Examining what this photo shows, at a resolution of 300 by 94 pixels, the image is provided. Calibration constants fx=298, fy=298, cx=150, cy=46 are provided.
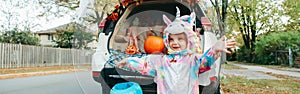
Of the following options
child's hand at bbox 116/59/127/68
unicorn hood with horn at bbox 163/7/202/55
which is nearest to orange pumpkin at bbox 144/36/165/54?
child's hand at bbox 116/59/127/68

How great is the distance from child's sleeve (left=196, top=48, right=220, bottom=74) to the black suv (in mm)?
198

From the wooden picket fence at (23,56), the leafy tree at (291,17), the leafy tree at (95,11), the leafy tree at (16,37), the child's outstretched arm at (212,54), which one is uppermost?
the leafy tree at (291,17)

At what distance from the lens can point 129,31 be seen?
3.21 m

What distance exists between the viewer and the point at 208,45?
82.8 inches

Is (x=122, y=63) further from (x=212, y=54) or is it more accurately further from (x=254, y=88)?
(x=254, y=88)

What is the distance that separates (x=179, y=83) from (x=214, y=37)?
44cm

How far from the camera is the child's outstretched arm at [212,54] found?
1.76 meters

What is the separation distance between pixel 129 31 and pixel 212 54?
1.46 m

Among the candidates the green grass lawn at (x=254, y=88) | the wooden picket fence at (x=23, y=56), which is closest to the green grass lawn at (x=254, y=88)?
the green grass lawn at (x=254, y=88)

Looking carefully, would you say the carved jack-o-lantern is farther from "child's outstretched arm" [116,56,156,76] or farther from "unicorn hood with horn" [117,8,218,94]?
"unicorn hood with horn" [117,8,218,94]

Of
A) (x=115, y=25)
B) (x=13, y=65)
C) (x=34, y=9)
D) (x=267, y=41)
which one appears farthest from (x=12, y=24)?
(x=115, y=25)

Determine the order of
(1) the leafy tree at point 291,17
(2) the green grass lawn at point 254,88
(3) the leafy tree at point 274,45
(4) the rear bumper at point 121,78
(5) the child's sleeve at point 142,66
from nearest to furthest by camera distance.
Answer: (5) the child's sleeve at point 142,66
(4) the rear bumper at point 121,78
(2) the green grass lawn at point 254,88
(3) the leafy tree at point 274,45
(1) the leafy tree at point 291,17

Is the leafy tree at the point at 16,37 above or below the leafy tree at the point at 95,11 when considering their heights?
above

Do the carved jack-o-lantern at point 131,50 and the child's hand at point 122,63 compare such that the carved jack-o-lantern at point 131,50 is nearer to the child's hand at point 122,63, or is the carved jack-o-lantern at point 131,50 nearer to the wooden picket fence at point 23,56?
the child's hand at point 122,63
